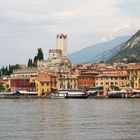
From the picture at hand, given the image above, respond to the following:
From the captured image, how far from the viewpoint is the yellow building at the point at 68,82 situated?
136 m

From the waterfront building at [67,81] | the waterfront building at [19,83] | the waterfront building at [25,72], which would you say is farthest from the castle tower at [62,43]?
the waterfront building at [67,81]

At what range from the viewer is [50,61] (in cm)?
17312

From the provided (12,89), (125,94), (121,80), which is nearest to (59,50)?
(12,89)

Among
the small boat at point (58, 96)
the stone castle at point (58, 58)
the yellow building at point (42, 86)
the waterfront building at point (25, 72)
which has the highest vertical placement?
the stone castle at point (58, 58)

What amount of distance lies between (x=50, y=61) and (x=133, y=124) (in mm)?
131668

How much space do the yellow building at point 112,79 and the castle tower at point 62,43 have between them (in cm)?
4797

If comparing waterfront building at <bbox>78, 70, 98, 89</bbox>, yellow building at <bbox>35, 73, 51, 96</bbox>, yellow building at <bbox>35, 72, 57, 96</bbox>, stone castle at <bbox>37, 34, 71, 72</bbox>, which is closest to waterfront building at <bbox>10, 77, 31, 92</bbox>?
yellow building at <bbox>35, 72, 57, 96</bbox>

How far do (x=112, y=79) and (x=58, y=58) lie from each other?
43217 millimetres

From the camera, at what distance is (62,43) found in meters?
179

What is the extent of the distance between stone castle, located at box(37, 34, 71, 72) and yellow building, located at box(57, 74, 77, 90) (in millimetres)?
23023

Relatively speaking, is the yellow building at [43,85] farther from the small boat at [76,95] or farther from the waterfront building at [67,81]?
the small boat at [76,95]

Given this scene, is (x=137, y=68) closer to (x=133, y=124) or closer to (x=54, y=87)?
(x=54, y=87)

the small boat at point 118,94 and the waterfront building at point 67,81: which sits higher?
the waterfront building at point 67,81

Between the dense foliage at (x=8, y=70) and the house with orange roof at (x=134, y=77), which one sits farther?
the dense foliage at (x=8, y=70)
